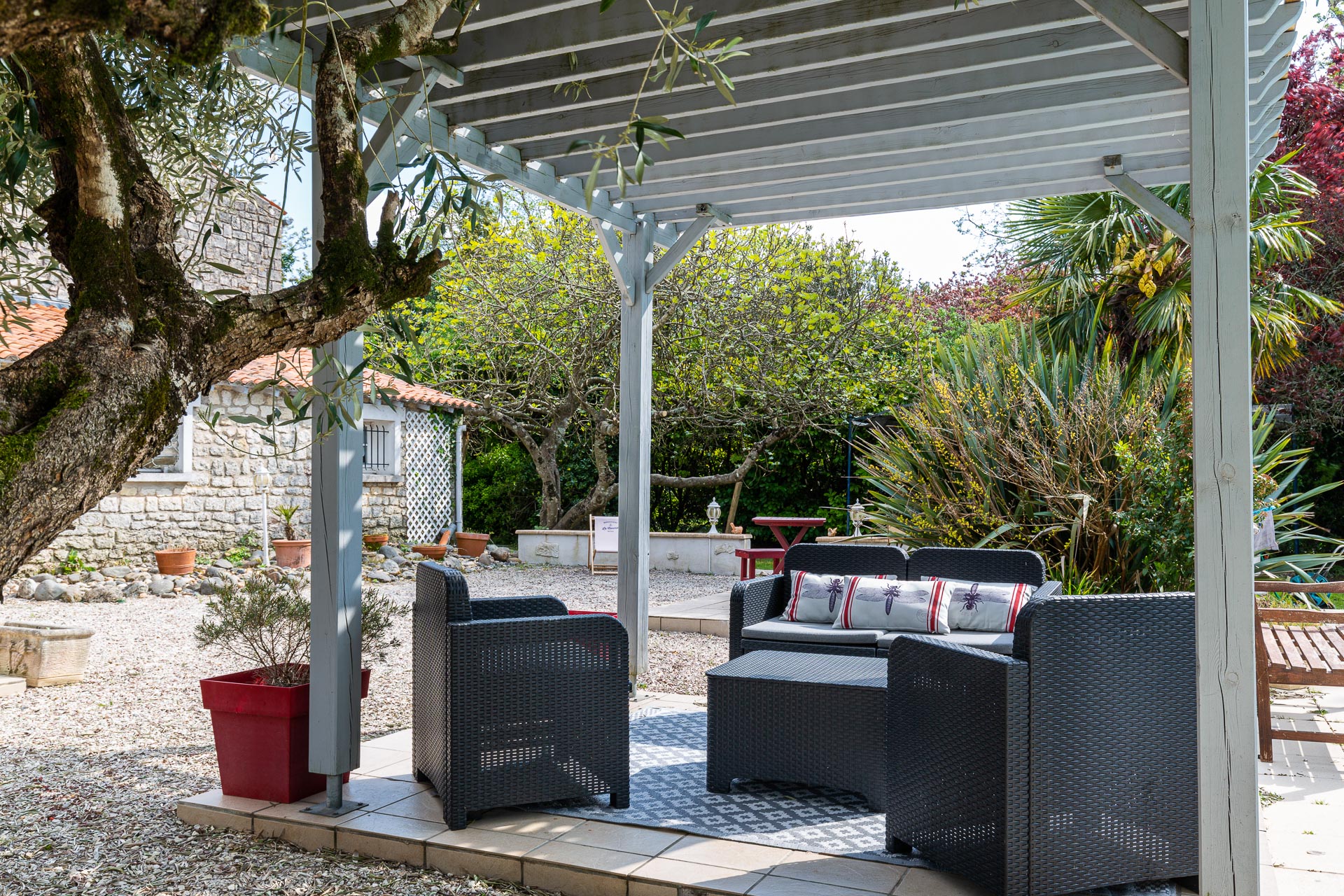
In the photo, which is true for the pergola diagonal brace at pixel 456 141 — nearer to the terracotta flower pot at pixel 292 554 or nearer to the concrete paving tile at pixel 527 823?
the concrete paving tile at pixel 527 823

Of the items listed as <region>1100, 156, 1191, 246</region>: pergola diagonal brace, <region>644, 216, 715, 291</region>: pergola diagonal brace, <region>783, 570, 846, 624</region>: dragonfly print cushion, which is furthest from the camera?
<region>644, 216, 715, 291</region>: pergola diagonal brace

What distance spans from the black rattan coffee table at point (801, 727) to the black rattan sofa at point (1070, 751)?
1.86 feet

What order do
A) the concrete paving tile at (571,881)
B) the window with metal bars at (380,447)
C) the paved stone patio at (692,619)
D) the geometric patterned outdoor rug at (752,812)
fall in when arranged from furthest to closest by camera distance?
the window with metal bars at (380,447)
the paved stone patio at (692,619)
the geometric patterned outdoor rug at (752,812)
the concrete paving tile at (571,881)

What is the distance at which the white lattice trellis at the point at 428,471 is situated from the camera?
1456 centimetres

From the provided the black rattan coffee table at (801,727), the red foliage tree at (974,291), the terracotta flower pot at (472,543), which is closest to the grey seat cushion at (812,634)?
the black rattan coffee table at (801,727)

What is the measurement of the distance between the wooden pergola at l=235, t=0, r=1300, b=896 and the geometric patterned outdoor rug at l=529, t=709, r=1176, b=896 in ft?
2.98

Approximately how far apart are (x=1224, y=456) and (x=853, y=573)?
9.85 feet

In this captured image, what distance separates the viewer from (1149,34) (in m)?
2.54

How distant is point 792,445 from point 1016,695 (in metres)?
10.9

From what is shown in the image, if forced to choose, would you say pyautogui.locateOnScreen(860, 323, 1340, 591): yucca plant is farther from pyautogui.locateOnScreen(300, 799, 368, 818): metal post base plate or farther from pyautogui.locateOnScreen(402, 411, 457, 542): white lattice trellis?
pyautogui.locateOnScreen(402, 411, 457, 542): white lattice trellis

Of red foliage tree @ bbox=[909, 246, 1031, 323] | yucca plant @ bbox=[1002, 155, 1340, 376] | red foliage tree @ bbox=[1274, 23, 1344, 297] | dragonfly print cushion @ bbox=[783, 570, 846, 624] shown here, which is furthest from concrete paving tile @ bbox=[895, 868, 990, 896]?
red foliage tree @ bbox=[909, 246, 1031, 323]

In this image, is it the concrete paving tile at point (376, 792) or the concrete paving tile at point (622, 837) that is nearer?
the concrete paving tile at point (622, 837)

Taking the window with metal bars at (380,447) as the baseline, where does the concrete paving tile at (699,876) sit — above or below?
below

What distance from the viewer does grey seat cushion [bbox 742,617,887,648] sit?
4598 millimetres
